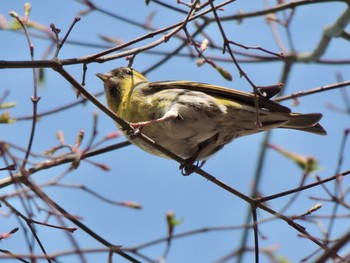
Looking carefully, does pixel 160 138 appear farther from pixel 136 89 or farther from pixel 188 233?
pixel 188 233

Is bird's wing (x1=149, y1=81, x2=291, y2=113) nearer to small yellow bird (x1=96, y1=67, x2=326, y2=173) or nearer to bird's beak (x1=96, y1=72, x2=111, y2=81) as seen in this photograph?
small yellow bird (x1=96, y1=67, x2=326, y2=173)

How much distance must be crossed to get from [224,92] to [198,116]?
330 millimetres

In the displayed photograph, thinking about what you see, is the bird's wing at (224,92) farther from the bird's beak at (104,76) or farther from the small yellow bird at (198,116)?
the bird's beak at (104,76)

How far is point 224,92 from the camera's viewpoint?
18.3 ft

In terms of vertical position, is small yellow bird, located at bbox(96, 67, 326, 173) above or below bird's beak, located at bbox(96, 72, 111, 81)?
below

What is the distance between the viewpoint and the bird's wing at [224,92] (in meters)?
5.35

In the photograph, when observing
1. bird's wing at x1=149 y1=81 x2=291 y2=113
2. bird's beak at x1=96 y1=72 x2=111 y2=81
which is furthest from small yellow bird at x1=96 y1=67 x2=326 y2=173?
bird's beak at x1=96 y1=72 x2=111 y2=81

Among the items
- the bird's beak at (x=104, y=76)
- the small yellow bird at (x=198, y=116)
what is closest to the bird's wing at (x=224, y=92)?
the small yellow bird at (x=198, y=116)

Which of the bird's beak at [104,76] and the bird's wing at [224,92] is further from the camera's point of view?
the bird's beak at [104,76]

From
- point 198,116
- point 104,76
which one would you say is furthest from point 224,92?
point 104,76

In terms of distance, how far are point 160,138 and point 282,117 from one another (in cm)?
103

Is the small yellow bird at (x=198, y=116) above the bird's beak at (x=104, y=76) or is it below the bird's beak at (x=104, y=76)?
below

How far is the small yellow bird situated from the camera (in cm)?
539

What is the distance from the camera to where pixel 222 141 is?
5.69 meters
